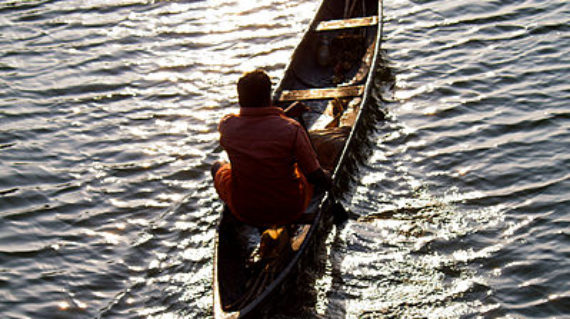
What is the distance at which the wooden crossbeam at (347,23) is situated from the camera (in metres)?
11.6

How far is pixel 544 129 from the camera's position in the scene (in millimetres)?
9664

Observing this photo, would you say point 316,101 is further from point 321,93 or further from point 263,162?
point 263,162

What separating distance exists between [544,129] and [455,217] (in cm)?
259

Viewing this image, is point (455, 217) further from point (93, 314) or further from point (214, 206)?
point (93, 314)

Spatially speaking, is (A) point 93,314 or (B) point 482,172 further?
(B) point 482,172

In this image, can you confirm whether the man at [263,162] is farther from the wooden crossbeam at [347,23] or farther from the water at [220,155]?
the wooden crossbeam at [347,23]

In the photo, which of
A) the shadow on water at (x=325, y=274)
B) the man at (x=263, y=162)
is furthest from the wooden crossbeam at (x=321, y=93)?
the man at (x=263, y=162)

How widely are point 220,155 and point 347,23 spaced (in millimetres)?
3677

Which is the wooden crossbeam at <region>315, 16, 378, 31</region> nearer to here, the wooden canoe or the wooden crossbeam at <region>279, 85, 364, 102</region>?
the wooden canoe

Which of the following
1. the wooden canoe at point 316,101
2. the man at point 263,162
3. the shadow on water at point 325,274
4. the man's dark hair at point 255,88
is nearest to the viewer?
the man's dark hair at point 255,88

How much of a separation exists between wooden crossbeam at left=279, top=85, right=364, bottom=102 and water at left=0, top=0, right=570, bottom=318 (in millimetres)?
767

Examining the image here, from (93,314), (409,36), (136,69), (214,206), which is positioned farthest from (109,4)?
(93,314)

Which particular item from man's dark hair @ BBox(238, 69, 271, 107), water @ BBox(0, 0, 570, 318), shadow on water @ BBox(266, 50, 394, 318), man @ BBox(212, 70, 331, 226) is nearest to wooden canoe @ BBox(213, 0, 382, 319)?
shadow on water @ BBox(266, 50, 394, 318)

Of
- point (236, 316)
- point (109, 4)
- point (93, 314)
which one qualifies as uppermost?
point (109, 4)
